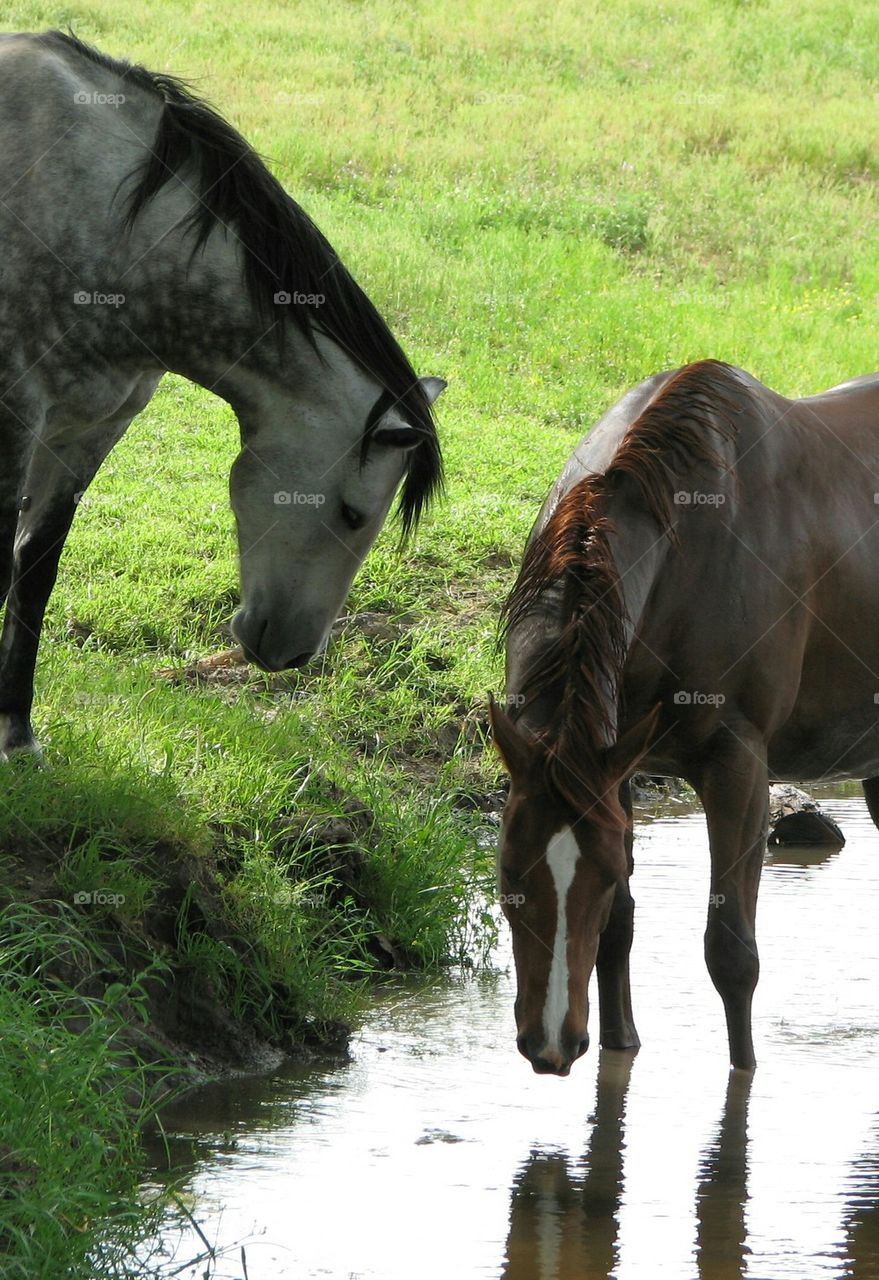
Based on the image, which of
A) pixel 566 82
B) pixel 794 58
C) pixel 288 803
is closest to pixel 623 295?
pixel 566 82

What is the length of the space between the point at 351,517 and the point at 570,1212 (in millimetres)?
1976

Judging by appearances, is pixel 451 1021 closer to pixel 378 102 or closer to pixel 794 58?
pixel 378 102

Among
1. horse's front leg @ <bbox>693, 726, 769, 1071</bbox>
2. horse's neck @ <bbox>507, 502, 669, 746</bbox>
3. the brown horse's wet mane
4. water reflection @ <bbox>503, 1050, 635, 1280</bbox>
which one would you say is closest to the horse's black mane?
the brown horse's wet mane

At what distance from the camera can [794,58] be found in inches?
982

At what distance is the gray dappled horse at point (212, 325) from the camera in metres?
4.71

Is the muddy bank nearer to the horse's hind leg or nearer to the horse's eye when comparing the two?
the horse's hind leg

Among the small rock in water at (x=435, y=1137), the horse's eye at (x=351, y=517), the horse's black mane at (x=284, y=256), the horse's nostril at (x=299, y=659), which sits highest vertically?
the horse's black mane at (x=284, y=256)

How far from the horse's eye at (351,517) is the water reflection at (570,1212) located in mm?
1748

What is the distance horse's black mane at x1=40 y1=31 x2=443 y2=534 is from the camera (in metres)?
4.84

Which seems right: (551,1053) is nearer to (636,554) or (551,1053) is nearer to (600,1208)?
(600,1208)

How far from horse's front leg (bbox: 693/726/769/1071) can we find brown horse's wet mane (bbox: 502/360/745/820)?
26.7 inches

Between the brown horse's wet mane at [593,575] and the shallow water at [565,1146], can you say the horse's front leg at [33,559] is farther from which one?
the brown horse's wet mane at [593,575]

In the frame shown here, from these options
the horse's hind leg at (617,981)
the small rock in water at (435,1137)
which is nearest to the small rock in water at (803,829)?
the horse's hind leg at (617,981)

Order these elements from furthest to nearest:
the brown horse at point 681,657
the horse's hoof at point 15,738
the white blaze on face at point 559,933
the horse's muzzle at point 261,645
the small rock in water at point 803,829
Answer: the small rock in water at point 803,829 < the horse's hoof at point 15,738 < the horse's muzzle at point 261,645 < the brown horse at point 681,657 < the white blaze on face at point 559,933
